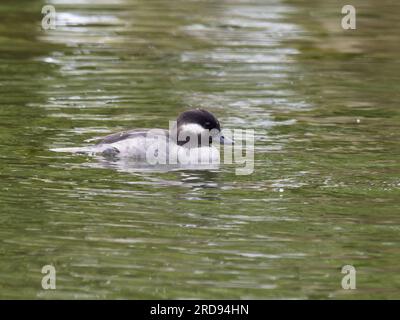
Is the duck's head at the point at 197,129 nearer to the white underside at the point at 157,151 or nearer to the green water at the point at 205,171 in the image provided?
the white underside at the point at 157,151

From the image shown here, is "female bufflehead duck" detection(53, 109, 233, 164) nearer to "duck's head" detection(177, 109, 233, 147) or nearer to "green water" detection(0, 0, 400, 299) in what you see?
"duck's head" detection(177, 109, 233, 147)

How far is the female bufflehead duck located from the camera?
11750 millimetres

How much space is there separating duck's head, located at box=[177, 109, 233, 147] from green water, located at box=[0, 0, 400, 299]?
442 millimetres

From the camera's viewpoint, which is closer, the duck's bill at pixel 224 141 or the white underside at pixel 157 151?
the white underside at pixel 157 151

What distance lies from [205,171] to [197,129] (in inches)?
22.2

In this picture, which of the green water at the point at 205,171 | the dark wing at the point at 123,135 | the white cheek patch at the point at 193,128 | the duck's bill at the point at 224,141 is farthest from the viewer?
the duck's bill at the point at 224,141

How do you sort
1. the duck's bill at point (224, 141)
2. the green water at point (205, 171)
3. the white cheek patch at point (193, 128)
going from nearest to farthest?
1. the green water at point (205, 171)
2. the white cheek patch at point (193, 128)
3. the duck's bill at point (224, 141)

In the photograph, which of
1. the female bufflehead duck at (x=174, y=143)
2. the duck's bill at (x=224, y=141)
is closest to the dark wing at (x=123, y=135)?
the female bufflehead duck at (x=174, y=143)

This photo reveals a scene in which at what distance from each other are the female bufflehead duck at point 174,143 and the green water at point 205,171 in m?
0.19

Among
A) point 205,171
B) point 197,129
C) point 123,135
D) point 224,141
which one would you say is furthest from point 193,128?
point 123,135

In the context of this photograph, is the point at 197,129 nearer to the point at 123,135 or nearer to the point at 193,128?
the point at 193,128

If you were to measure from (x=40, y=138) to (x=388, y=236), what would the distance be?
4493 millimetres

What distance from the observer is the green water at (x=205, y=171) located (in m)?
8.77
